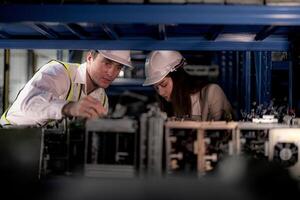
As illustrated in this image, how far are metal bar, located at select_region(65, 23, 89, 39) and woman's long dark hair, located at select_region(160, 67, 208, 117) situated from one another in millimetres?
921

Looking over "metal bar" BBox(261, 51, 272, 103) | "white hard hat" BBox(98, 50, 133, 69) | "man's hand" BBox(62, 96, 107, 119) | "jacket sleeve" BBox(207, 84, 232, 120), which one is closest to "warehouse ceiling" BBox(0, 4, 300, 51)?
"white hard hat" BBox(98, 50, 133, 69)

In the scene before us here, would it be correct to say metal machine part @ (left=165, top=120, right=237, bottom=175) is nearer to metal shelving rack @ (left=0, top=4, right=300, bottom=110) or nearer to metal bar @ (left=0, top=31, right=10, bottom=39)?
metal shelving rack @ (left=0, top=4, right=300, bottom=110)

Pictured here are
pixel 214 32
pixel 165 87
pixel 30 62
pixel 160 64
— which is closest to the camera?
pixel 214 32

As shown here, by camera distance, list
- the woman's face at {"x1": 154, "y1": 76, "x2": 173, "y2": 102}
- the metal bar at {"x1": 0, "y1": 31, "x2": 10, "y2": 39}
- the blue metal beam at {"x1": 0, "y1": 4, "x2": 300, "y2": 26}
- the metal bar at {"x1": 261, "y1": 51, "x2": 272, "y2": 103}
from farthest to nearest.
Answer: the metal bar at {"x1": 261, "y1": 51, "x2": 272, "y2": 103} < the woman's face at {"x1": 154, "y1": 76, "x2": 173, "y2": 102} < the metal bar at {"x1": 0, "y1": 31, "x2": 10, "y2": 39} < the blue metal beam at {"x1": 0, "y1": 4, "x2": 300, "y2": 26}

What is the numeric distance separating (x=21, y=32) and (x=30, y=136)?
1.07m

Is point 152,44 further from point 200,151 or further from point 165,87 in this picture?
point 200,151

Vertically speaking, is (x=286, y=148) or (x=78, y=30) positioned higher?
(x=78, y=30)

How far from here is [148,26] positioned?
2705 millimetres

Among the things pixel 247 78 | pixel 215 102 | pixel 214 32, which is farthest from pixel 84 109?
pixel 247 78

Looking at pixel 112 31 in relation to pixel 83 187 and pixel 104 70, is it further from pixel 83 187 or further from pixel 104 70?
pixel 83 187

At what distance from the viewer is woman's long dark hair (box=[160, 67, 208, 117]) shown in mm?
3425

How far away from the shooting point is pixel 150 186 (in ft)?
7.08

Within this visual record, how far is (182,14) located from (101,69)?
126 cm

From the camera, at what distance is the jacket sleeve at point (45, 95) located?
8.11ft
